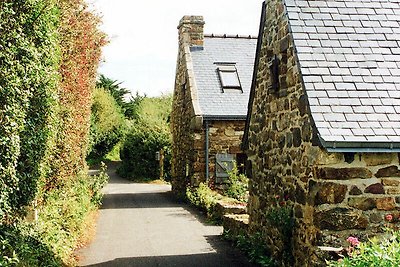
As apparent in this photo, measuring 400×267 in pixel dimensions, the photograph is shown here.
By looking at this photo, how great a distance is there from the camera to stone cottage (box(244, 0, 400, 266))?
688cm

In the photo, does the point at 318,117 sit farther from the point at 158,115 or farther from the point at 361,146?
the point at 158,115

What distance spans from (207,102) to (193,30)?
172 inches

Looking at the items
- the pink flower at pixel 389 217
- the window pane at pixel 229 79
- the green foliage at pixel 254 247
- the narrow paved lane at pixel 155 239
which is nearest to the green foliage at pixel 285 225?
the green foliage at pixel 254 247

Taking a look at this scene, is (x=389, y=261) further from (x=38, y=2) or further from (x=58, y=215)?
(x=58, y=215)

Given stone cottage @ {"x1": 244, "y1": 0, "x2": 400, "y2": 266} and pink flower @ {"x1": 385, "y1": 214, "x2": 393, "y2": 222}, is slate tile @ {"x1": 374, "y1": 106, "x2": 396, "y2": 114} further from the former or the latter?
pink flower @ {"x1": 385, "y1": 214, "x2": 393, "y2": 222}

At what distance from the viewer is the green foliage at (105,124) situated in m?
40.2

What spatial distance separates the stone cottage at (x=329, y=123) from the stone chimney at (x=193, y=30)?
1236 cm

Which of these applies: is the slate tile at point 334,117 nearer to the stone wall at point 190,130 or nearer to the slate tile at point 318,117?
the slate tile at point 318,117

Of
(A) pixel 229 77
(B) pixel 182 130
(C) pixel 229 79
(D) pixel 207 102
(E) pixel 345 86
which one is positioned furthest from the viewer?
(B) pixel 182 130

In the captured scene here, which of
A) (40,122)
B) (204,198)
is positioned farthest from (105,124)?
(40,122)

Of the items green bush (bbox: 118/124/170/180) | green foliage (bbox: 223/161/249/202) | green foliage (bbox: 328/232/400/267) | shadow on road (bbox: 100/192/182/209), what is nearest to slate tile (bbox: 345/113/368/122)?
green foliage (bbox: 328/232/400/267)

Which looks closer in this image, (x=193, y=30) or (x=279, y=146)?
(x=279, y=146)

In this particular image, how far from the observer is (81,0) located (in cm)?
1176

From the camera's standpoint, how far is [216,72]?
20.8 m
